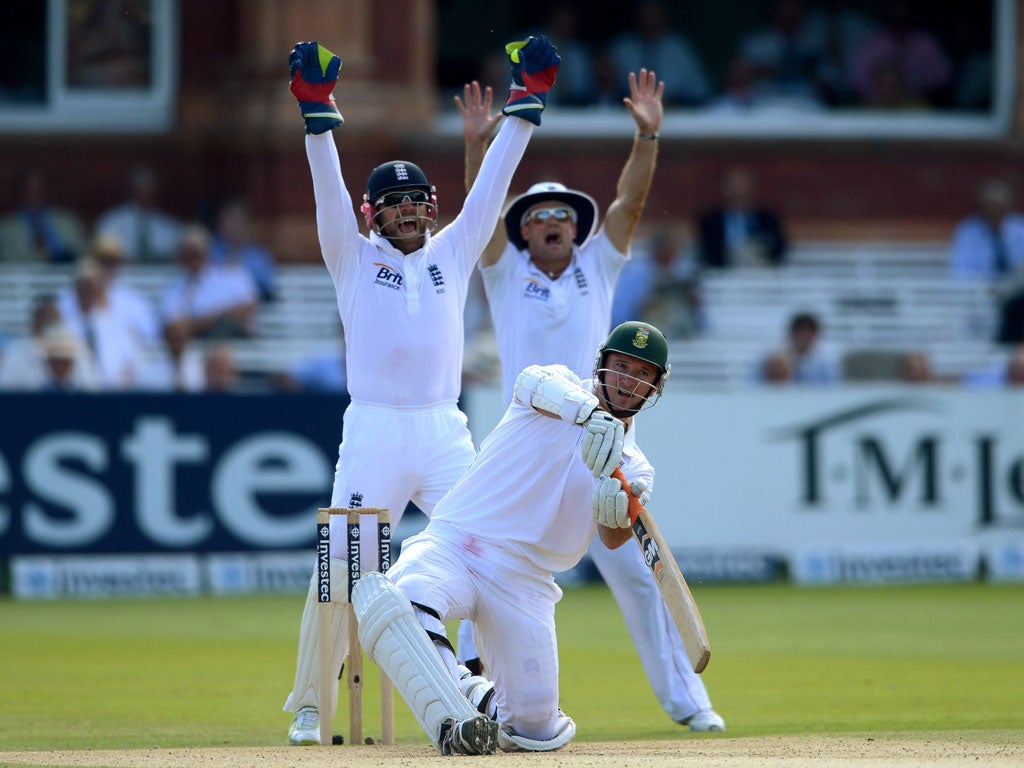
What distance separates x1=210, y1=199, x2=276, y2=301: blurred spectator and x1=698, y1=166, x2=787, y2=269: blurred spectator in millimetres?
3377

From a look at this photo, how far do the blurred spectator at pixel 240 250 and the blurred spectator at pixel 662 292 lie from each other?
260 cm

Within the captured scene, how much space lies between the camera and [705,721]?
706 centimetres

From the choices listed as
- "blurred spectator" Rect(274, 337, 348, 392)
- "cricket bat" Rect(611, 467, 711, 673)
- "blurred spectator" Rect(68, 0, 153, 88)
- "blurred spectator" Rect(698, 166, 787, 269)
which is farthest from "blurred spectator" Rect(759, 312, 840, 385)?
"cricket bat" Rect(611, 467, 711, 673)

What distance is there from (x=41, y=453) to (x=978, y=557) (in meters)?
6.15

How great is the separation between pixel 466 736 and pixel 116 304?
7.74 metres

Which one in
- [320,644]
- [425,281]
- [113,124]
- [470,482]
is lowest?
[320,644]

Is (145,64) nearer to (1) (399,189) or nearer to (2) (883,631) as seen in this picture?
(2) (883,631)

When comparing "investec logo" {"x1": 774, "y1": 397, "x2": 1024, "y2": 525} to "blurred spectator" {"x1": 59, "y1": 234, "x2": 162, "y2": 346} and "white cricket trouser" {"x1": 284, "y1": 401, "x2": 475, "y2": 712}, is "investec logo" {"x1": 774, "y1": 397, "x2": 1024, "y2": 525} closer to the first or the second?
"blurred spectator" {"x1": 59, "y1": 234, "x2": 162, "y2": 346}

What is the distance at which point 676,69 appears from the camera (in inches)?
658

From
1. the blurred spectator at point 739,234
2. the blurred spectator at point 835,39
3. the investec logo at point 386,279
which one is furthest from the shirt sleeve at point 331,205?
the blurred spectator at point 835,39

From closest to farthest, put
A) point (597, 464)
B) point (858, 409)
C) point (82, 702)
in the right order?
point (597, 464) < point (82, 702) < point (858, 409)

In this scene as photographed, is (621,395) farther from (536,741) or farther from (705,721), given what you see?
(705,721)

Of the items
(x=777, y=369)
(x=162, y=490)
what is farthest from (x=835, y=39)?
(x=162, y=490)

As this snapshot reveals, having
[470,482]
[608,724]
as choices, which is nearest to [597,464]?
[470,482]
